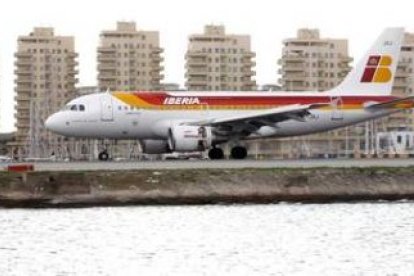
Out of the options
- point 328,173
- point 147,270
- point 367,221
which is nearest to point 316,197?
point 328,173

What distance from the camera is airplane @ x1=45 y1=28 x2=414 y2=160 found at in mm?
67312

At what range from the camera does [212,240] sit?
1689 inches

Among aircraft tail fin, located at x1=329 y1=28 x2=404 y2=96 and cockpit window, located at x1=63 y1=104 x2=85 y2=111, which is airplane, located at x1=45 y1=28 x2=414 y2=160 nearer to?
cockpit window, located at x1=63 y1=104 x2=85 y2=111

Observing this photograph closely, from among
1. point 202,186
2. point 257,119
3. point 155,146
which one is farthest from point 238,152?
point 202,186

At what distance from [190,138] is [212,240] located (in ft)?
77.3

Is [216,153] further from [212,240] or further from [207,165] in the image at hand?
[212,240]

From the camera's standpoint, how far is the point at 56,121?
68562 mm

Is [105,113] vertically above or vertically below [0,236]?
above

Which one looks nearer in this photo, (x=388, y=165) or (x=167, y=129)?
(x=388, y=165)

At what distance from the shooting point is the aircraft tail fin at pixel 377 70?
237 feet

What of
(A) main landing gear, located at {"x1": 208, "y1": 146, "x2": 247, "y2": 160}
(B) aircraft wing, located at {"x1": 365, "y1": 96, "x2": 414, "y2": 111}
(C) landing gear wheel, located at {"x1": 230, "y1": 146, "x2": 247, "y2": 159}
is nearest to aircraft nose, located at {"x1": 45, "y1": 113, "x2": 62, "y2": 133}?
(A) main landing gear, located at {"x1": 208, "y1": 146, "x2": 247, "y2": 160}

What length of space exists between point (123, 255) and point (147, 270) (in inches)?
149

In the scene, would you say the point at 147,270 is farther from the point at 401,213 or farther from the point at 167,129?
the point at 167,129

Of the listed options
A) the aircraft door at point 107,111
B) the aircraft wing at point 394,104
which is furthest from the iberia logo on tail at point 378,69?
the aircraft door at point 107,111
